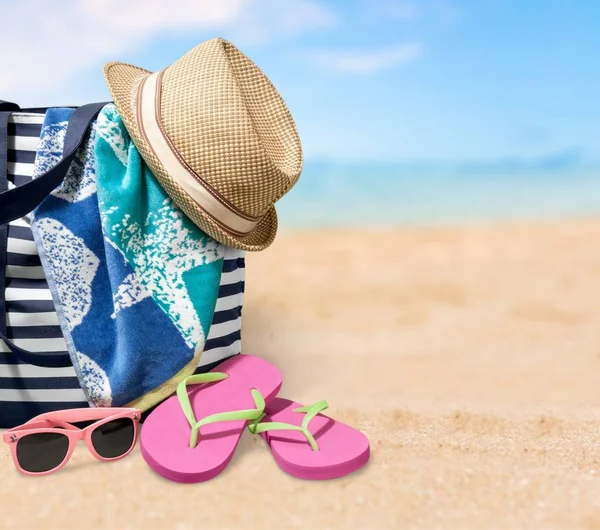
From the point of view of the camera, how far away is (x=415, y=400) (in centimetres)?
166

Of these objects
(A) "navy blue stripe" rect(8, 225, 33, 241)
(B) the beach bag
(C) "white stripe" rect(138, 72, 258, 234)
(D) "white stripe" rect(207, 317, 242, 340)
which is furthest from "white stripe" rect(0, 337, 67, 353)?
(C) "white stripe" rect(138, 72, 258, 234)

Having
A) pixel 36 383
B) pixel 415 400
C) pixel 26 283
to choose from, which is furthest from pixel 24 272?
pixel 415 400

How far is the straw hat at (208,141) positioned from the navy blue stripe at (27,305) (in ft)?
1.18

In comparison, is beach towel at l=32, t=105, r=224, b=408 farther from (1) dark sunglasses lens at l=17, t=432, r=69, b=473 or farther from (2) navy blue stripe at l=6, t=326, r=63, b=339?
(1) dark sunglasses lens at l=17, t=432, r=69, b=473

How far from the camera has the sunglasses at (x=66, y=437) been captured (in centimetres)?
126

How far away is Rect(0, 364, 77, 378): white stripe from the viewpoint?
142 cm

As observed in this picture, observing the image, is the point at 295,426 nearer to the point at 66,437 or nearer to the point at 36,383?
the point at 66,437

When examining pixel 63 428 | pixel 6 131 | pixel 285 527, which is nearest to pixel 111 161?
pixel 6 131

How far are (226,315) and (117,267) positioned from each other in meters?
0.30

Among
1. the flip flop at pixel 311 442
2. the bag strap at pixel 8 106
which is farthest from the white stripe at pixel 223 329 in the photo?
the bag strap at pixel 8 106

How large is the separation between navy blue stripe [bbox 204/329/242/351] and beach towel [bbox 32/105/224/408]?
78 mm

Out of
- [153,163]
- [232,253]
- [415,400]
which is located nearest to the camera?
[153,163]

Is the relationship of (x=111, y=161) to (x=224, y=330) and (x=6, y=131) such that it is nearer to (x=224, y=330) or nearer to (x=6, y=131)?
(x=6, y=131)

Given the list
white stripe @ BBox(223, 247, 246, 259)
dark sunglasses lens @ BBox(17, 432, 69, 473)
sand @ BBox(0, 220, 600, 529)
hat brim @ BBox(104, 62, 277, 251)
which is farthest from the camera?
white stripe @ BBox(223, 247, 246, 259)
